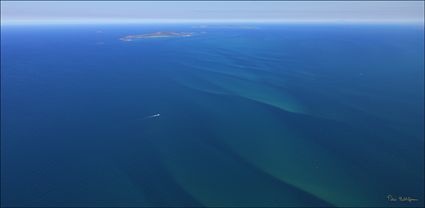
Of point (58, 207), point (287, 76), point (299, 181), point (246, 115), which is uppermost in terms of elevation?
point (287, 76)

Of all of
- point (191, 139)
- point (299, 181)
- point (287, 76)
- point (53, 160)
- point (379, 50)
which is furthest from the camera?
point (379, 50)

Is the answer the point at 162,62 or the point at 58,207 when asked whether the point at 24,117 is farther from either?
the point at 162,62

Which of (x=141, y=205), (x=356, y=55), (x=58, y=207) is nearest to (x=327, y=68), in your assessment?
(x=356, y=55)

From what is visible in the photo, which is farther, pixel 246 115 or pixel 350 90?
pixel 350 90

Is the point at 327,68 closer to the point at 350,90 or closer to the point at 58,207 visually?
the point at 350,90

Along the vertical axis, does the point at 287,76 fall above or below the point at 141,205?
above

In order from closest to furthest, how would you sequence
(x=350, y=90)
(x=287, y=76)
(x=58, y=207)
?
(x=58, y=207)
(x=350, y=90)
(x=287, y=76)

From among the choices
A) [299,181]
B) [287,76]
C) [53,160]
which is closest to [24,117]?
[53,160]
